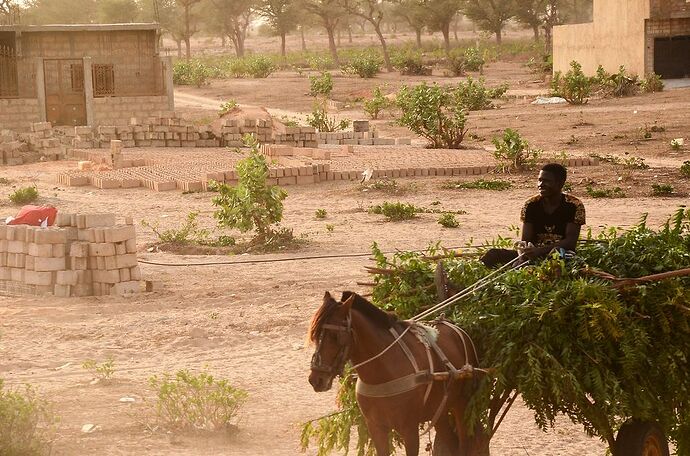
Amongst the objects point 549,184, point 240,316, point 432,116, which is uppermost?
point 432,116

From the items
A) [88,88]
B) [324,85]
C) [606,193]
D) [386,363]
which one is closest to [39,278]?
[386,363]

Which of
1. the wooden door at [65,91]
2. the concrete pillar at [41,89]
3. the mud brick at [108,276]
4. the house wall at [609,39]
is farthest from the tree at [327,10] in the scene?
the mud brick at [108,276]

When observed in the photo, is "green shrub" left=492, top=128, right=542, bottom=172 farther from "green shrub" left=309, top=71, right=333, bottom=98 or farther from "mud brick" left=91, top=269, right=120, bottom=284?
"green shrub" left=309, top=71, right=333, bottom=98

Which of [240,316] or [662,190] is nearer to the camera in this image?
[240,316]

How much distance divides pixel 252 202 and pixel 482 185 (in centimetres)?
567

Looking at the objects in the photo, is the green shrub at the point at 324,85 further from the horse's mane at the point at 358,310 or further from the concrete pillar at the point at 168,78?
the horse's mane at the point at 358,310

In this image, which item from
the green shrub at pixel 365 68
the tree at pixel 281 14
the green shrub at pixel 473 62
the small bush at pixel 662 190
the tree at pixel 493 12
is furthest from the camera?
the tree at pixel 281 14

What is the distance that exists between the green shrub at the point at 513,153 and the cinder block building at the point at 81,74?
13.2 m

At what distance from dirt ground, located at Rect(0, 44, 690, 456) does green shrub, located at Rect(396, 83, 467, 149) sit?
2835 mm

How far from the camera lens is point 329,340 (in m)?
5.04

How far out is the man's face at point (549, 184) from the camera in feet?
21.2

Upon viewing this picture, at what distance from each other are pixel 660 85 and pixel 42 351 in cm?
2579

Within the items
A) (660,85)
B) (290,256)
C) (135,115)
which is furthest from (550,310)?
(660,85)

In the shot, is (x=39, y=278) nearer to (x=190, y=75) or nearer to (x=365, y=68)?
(x=190, y=75)
